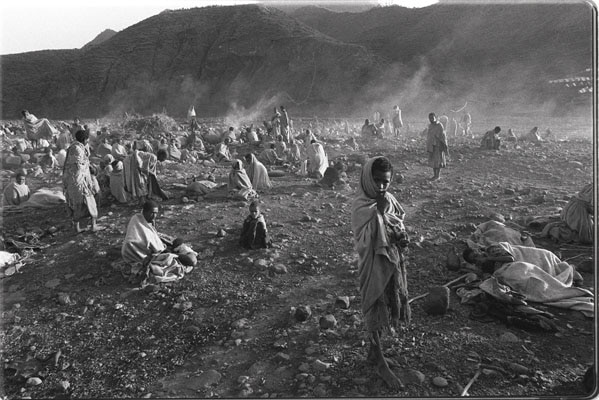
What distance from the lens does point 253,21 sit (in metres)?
39.4

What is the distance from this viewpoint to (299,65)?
115 feet

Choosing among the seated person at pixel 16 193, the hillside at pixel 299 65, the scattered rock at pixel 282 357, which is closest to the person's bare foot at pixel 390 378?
the scattered rock at pixel 282 357

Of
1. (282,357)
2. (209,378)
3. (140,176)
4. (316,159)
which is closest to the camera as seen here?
(209,378)

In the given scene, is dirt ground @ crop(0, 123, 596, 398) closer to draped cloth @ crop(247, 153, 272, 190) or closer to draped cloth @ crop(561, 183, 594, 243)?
draped cloth @ crop(561, 183, 594, 243)

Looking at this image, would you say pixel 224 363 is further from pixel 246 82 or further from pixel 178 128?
pixel 246 82

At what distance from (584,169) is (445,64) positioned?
29076mm

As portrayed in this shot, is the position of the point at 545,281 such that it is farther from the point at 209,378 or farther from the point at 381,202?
the point at 209,378

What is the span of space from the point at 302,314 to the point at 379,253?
1468 mm

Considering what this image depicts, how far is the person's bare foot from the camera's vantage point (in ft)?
9.86

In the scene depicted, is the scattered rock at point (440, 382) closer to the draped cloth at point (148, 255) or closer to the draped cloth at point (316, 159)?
the draped cloth at point (148, 255)

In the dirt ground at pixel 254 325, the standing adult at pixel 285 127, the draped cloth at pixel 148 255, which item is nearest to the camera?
the dirt ground at pixel 254 325

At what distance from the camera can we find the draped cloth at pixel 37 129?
43.2 feet

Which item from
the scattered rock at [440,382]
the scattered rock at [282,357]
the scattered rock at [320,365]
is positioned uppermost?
the scattered rock at [440,382]

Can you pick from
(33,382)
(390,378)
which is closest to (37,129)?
(33,382)
